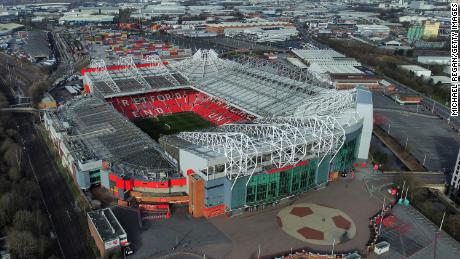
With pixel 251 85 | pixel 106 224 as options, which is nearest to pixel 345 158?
pixel 251 85

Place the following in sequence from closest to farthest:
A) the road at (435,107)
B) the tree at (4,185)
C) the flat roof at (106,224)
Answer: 1. the flat roof at (106,224)
2. the tree at (4,185)
3. the road at (435,107)

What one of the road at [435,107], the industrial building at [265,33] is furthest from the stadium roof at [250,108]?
the industrial building at [265,33]

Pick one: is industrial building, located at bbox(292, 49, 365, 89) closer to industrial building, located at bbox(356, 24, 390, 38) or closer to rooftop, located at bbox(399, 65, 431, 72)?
rooftop, located at bbox(399, 65, 431, 72)

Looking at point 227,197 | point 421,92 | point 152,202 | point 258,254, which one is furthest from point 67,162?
point 421,92

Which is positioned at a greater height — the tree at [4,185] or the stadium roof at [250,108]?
the stadium roof at [250,108]

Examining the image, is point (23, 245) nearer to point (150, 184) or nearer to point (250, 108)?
point (150, 184)

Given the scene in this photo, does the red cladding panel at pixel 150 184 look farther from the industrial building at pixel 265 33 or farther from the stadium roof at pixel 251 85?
the industrial building at pixel 265 33

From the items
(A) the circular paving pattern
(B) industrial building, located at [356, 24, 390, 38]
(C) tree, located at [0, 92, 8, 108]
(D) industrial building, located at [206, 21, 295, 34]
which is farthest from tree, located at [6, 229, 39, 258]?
(B) industrial building, located at [356, 24, 390, 38]
